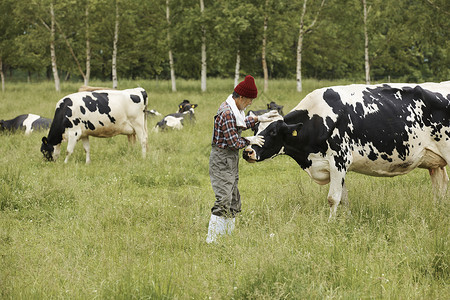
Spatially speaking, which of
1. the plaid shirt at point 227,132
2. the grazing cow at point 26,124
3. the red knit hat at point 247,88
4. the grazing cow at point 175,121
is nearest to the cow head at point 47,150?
the grazing cow at point 175,121

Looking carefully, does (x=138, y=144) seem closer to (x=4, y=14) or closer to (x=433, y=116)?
(x=433, y=116)

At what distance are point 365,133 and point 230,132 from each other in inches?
77.4

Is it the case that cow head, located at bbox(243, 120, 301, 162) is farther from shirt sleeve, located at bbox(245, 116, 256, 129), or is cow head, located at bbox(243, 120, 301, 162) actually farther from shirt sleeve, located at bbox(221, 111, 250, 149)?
shirt sleeve, located at bbox(221, 111, 250, 149)

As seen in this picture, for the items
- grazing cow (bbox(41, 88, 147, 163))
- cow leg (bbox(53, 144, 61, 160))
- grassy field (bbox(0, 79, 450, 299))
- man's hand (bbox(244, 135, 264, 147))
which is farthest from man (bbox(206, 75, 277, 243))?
cow leg (bbox(53, 144, 61, 160))

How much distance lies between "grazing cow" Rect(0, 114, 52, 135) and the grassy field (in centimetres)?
655

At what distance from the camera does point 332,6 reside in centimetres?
2897

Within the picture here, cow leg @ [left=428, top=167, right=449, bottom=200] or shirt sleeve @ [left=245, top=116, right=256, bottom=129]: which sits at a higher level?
shirt sleeve @ [left=245, top=116, right=256, bottom=129]

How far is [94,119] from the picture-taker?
11453mm

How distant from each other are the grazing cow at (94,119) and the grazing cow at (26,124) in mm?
4607

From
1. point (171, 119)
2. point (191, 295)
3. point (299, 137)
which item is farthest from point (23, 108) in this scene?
point (191, 295)

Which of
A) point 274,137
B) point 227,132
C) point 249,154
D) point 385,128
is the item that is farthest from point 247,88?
point 385,128

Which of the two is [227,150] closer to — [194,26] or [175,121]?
[175,121]

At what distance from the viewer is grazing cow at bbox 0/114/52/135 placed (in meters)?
15.6

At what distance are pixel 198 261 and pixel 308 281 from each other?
1184 millimetres
